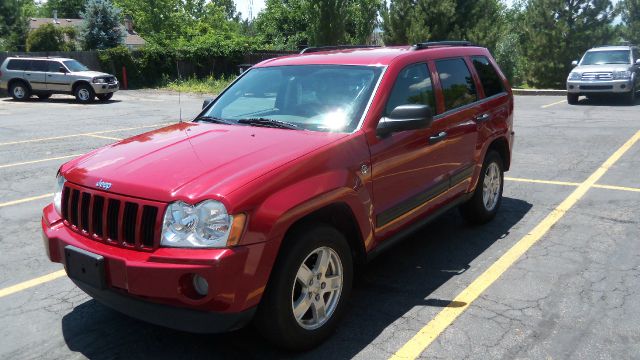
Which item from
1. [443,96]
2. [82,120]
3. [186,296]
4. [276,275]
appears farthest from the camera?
[82,120]

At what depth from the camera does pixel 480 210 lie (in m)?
5.70

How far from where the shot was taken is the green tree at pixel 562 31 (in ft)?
78.6

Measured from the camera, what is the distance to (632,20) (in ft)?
165

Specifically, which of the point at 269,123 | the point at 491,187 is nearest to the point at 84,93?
the point at 491,187

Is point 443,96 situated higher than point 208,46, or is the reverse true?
point 208,46

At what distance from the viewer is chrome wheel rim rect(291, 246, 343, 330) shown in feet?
11.1

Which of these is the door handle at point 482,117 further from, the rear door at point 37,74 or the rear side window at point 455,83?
the rear door at point 37,74

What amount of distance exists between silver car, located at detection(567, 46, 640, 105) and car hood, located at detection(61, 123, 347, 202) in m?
15.9

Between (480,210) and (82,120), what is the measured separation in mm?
13761

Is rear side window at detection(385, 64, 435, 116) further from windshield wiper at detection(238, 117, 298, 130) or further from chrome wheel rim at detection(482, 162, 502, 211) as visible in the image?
chrome wheel rim at detection(482, 162, 502, 211)

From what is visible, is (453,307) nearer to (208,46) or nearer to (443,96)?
(443,96)

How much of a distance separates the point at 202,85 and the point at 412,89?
85.6 ft

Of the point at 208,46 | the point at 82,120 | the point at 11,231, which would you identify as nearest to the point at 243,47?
the point at 208,46

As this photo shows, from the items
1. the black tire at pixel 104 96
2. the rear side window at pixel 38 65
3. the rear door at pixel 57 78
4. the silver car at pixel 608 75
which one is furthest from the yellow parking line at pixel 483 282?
the rear side window at pixel 38 65
